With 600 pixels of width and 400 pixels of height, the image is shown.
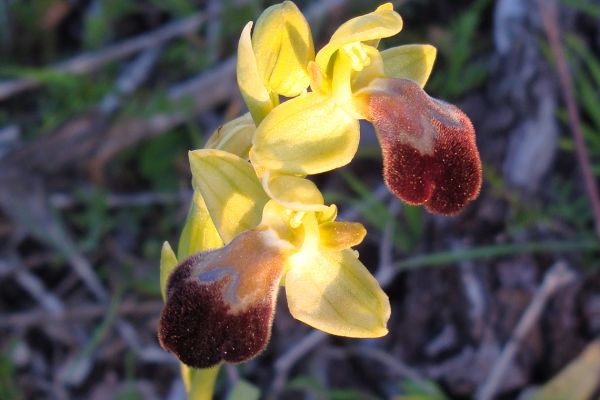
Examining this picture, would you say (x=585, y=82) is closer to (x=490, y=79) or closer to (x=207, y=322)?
(x=490, y=79)

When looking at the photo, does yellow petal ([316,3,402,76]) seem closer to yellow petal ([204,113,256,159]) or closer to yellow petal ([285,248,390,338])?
yellow petal ([204,113,256,159])

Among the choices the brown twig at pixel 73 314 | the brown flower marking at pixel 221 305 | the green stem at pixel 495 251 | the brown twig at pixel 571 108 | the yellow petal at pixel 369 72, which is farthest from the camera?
the brown twig at pixel 73 314

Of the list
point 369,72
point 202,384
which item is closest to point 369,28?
point 369,72

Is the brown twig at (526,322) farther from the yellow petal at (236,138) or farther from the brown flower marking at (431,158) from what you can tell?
the yellow petal at (236,138)

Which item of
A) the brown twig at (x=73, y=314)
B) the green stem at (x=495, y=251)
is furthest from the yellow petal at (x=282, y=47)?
the brown twig at (x=73, y=314)

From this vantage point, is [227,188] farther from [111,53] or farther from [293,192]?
[111,53]
